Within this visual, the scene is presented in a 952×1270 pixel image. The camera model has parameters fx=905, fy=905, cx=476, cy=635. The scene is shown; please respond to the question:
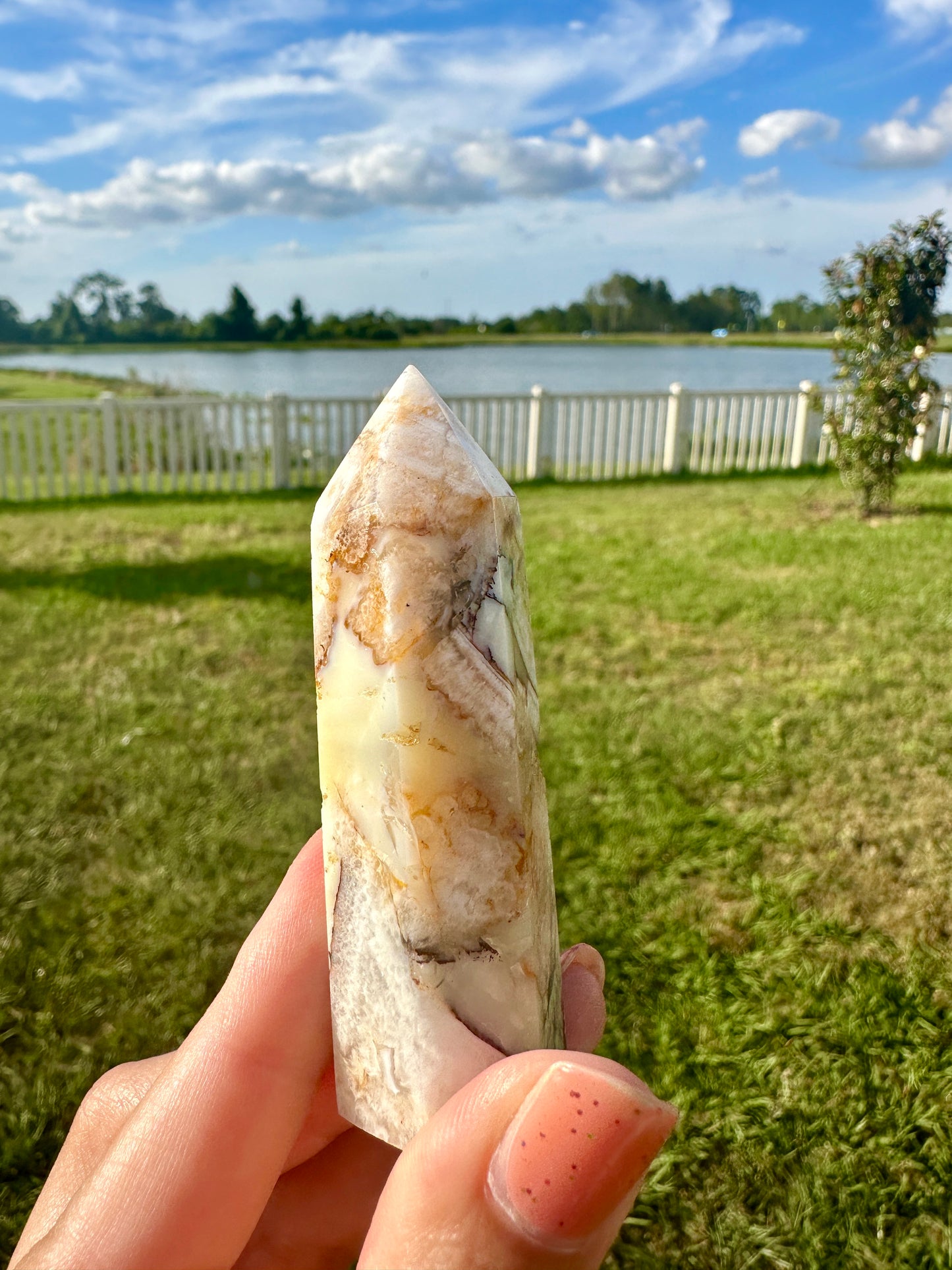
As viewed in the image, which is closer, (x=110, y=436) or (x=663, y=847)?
(x=663, y=847)

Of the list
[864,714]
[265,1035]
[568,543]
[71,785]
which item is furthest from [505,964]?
[568,543]

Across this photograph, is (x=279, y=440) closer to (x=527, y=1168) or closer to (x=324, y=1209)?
(x=324, y=1209)

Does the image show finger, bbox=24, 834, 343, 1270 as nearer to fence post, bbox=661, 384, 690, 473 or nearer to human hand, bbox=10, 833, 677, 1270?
human hand, bbox=10, 833, 677, 1270

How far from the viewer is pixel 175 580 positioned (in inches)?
282

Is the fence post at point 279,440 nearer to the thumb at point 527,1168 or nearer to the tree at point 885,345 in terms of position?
the tree at point 885,345

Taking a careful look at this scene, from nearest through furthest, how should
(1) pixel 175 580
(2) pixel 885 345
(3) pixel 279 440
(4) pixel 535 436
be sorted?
(1) pixel 175 580 < (2) pixel 885 345 < (3) pixel 279 440 < (4) pixel 535 436

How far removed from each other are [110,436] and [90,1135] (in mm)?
11674

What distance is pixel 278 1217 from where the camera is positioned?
1.33m

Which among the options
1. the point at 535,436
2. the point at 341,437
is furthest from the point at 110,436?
the point at 535,436

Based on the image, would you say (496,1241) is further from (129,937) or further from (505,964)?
(129,937)

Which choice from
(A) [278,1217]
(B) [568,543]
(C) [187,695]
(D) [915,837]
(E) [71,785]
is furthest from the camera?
(B) [568,543]

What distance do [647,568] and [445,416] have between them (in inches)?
260

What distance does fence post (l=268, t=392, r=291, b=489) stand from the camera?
40.0 ft

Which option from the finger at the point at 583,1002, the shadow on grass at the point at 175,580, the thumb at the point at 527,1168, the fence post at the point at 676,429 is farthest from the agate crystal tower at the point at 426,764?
the fence post at the point at 676,429
